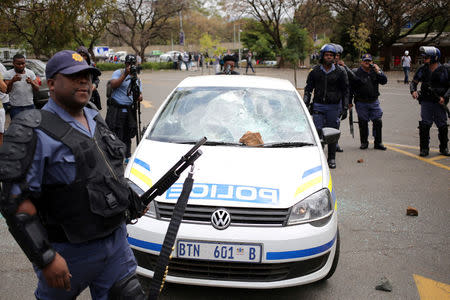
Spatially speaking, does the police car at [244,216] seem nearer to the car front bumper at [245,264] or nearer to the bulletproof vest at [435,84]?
the car front bumper at [245,264]

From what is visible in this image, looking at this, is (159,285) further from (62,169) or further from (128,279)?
(62,169)

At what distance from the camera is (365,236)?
4.64 meters

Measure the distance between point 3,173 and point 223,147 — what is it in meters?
2.36

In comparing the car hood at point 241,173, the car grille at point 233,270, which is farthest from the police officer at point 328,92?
the car grille at point 233,270

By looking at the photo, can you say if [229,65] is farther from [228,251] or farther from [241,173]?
[228,251]

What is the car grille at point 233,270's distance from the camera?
3.09m

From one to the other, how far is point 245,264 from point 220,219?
35 centimetres

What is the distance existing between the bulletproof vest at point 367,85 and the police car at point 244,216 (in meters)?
4.95

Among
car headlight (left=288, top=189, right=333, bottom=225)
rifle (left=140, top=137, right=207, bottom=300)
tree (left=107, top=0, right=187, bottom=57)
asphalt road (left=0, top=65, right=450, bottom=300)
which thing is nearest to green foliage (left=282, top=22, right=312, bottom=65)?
asphalt road (left=0, top=65, right=450, bottom=300)

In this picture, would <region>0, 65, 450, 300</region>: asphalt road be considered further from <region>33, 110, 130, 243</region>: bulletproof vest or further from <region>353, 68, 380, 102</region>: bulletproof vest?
→ <region>33, 110, 130, 243</region>: bulletproof vest

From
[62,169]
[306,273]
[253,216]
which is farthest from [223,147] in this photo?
[62,169]

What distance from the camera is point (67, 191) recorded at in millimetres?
1988

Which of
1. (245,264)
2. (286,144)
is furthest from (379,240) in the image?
(245,264)

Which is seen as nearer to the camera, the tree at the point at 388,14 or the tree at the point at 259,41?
the tree at the point at 388,14
